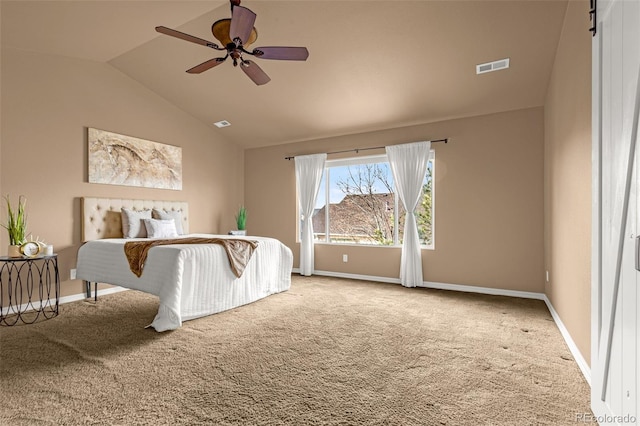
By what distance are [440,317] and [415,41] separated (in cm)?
288

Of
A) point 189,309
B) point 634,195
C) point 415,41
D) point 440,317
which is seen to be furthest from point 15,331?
point 415,41

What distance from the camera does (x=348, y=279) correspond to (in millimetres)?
5480

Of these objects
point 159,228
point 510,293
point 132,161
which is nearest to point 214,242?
point 159,228

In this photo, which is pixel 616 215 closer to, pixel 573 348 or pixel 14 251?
pixel 573 348

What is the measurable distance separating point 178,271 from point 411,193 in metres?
3.37

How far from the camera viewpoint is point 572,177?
2.57m

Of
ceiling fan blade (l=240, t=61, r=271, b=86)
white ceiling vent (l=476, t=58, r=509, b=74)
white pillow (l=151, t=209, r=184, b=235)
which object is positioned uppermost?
white ceiling vent (l=476, t=58, r=509, b=74)

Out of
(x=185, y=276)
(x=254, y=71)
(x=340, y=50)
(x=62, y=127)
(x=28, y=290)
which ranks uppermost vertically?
(x=340, y=50)

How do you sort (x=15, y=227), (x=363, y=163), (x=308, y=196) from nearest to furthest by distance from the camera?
1. (x=15, y=227)
2. (x=363, y=163)
3. (x=308, y=196)

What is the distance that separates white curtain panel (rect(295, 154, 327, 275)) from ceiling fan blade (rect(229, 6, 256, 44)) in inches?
131

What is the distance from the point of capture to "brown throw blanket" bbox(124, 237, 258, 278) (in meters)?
3.30

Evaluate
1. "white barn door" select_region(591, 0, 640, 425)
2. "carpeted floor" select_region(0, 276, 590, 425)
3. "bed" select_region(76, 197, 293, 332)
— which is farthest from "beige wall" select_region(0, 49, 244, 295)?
"white barn door" select_region(591, 0, 640, 425)

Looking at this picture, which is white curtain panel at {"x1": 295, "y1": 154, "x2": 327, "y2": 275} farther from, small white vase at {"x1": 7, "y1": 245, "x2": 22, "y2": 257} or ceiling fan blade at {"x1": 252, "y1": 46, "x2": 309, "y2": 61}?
small white vase at {"x1": 7, "y1": 245, "x2": 22, "y2": 257}

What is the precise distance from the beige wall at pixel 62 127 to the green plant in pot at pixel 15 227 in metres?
0.10
